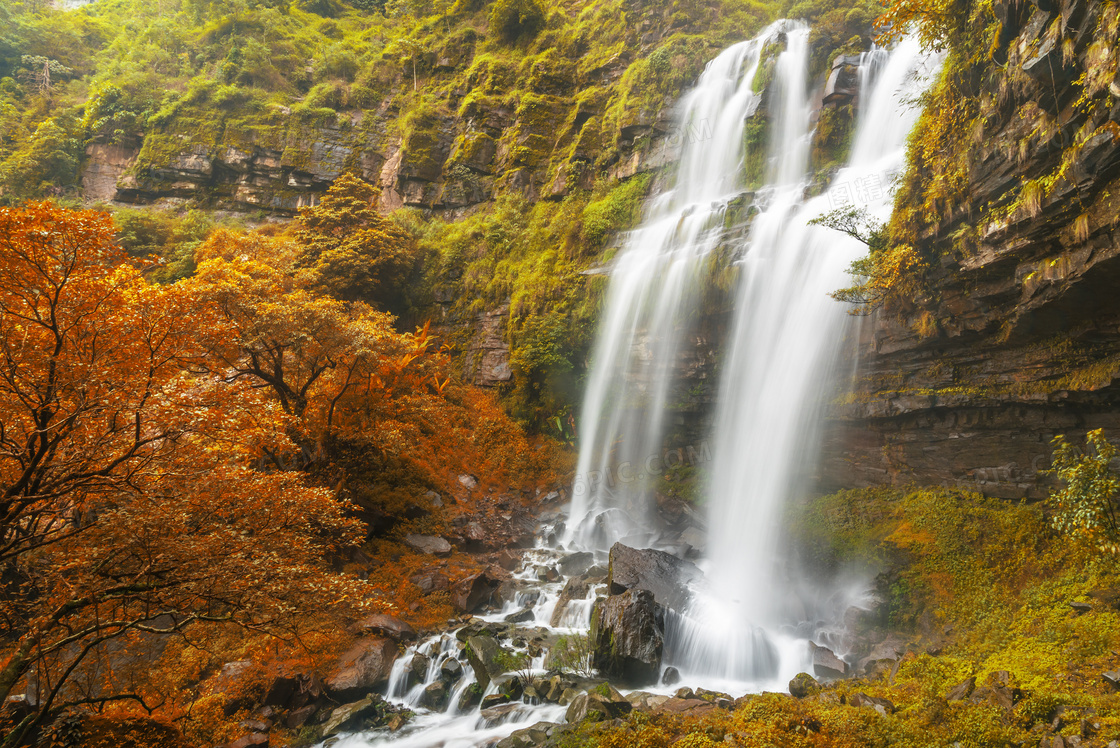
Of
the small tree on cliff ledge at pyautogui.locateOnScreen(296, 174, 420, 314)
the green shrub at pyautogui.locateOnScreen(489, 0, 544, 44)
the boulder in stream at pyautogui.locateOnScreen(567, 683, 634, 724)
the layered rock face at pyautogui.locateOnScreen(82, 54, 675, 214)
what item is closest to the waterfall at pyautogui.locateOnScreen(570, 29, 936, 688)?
the boulder in stream at pyautogui.locateOnScreen(567, 683, 634, 724)

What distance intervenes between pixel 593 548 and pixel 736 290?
9243mm

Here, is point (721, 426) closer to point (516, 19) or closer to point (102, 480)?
point (102, 480)

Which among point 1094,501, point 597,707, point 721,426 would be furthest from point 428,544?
point 1094,501

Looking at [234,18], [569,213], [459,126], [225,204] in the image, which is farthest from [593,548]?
[234,18]

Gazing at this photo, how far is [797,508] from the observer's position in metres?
13.8

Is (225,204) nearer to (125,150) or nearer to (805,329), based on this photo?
(125,150)

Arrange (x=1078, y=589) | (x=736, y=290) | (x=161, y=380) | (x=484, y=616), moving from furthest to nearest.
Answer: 1. (x=736, y=290)
2. (x=484, y=616)
3. (x=1078, y=589)
4. (x=161, y=380)

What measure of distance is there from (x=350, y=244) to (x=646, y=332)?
518 inches

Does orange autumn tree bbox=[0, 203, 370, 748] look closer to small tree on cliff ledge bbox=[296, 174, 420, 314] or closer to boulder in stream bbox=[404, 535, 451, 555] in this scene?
boulder in stream bbox=[404, 535, 451, 555]

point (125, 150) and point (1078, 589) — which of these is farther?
point (125, 150)

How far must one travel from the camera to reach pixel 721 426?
1566 centimetres

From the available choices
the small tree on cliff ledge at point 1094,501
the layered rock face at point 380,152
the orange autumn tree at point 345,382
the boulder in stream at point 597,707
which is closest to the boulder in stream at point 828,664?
the boulder in stream at point 597,707

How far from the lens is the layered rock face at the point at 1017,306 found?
7.27 meters

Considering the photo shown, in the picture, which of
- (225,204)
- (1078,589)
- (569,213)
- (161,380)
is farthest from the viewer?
(225,204)
